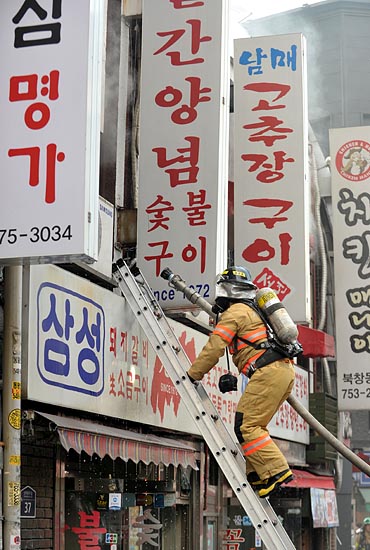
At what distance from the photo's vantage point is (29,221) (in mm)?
5941

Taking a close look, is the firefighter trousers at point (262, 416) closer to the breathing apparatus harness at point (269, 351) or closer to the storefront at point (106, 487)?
the breathing apparatus harness at point (269, 351)

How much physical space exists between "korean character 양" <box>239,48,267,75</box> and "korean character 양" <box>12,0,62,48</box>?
5.98 metres

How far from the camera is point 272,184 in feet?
38.0

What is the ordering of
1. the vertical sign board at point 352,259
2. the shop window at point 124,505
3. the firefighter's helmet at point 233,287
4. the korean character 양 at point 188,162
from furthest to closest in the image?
the vertical sign board at point 352,259 < the korean character 양 at point 188,162 < the shop window at point 124,505 < the firefighter's helmet at point 233,287

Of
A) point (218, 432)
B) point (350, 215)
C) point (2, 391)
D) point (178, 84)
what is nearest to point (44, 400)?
point (2, 391)

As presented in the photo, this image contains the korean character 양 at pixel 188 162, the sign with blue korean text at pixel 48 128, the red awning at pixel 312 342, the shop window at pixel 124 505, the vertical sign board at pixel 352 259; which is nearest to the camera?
the sign with blue korean text at pixel 48 128

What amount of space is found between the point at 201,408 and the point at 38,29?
3.44 metres

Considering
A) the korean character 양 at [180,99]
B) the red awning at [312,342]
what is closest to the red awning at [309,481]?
the red awning at [312,342]

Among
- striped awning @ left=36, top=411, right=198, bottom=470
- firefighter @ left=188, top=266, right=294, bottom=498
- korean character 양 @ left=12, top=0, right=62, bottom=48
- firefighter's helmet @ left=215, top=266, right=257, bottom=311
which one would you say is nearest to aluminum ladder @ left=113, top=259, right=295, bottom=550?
firefighter @ left=188, top=266, right=294, bottom=498

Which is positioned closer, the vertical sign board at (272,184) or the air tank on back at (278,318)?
the air tank on back at (278,318)

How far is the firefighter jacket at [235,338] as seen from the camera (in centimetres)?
770

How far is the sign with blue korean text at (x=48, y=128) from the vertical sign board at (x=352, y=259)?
9928 millimetres

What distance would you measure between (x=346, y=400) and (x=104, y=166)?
7233mm

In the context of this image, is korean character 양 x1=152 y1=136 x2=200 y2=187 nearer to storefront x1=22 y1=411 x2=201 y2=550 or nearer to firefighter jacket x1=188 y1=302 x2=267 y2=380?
firefighter jacket x1=188 y1=302 x2=267 y2=380
